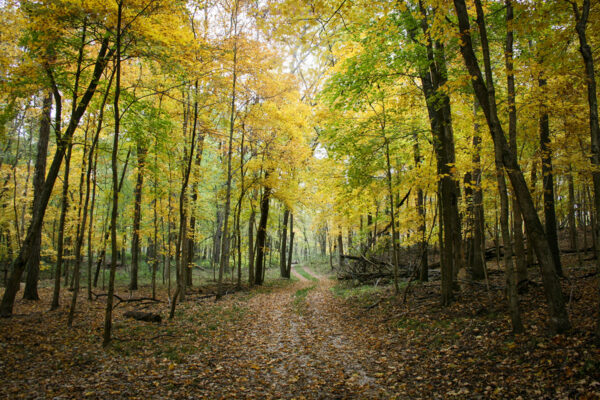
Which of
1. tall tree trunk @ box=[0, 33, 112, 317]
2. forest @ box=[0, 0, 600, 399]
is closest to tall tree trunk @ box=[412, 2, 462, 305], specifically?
forest @ box=[0, 0, 600, 399]

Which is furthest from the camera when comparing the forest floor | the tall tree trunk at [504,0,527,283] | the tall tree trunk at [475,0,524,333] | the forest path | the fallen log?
the fallen log

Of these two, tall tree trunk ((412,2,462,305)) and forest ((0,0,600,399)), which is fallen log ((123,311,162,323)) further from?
tall tree trunk ((412,2,462,305))

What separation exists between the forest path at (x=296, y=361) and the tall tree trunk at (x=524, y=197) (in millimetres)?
3525

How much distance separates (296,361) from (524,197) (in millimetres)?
5936

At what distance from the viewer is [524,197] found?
5543 millimetres

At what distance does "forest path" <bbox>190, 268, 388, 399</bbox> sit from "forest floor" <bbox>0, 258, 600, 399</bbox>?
0.10ft

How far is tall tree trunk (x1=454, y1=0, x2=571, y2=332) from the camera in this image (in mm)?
5266

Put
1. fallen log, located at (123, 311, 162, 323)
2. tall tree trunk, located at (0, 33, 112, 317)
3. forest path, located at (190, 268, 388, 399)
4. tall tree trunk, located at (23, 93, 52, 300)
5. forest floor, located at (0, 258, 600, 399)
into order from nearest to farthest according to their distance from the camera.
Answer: forest floor, located at (0, 258, 600, 399)
forest path, located at (190, 268, 388, 399)
tall tree trunk, located at (0, 33, 112, 317)
fallen log, located at (123, 311, 162, 323)
tall tree trunk, located at (23, 93, 52, 300)

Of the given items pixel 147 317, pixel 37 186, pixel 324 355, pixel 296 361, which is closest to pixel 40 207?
pixel 37 186

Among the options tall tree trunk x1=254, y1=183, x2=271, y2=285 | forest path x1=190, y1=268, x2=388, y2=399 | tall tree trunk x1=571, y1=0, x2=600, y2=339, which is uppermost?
tall tree trunk x1=571, y1=0, x2=600, y2=339

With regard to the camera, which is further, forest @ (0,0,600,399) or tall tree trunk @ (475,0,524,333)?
tall tree trunk @ (475,0,524,333)

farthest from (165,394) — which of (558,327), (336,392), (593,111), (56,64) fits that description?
(56,64)

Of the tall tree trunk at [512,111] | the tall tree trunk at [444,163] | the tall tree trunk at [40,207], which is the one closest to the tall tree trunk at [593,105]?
the tall tree trunk at [512,111]

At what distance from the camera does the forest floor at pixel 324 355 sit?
473 centimetres
